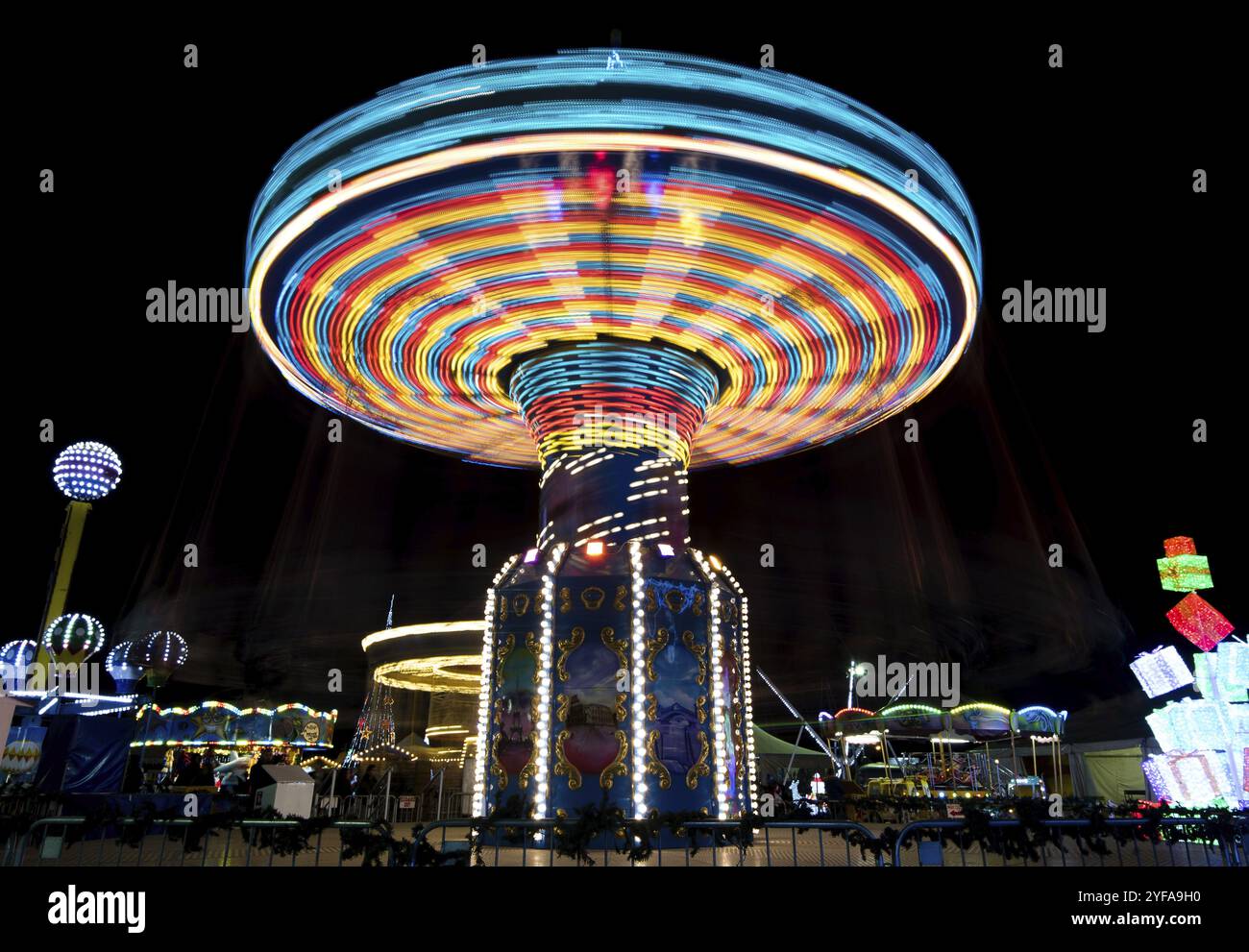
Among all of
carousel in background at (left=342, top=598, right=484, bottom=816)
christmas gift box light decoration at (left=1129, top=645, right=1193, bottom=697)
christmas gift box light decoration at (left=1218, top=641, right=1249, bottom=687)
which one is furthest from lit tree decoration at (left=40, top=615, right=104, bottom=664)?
christmas gift box light decoration at (left=1218, top=641, right=1249, bottom=687)

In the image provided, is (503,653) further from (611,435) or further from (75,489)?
(75,489)

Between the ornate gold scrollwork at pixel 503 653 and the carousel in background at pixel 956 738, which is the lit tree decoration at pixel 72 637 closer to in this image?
the ornate gold scrollwork at pixel 503 653

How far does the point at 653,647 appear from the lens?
11.2 meters

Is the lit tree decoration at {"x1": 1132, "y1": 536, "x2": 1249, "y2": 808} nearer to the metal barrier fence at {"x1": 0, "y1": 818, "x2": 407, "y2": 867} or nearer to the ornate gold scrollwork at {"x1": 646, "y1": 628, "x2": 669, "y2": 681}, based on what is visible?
the ornate gold scrollwork at {"x1": 646, "y1": 628, "x2": 669, "y2": 681}

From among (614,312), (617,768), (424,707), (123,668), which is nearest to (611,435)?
(614,312)

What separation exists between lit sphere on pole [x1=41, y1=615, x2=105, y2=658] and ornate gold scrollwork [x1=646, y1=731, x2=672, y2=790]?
2250 cm

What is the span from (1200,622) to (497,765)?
14.9 meters

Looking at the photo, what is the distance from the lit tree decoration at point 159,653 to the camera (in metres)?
21.8

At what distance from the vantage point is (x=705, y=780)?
11.1 m

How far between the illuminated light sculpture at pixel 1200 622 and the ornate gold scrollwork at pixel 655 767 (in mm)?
12790

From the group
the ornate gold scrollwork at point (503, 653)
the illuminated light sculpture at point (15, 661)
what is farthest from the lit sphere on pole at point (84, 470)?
the ornate gold scrollwork at point (503, 653)

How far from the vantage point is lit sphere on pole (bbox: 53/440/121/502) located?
2916cm

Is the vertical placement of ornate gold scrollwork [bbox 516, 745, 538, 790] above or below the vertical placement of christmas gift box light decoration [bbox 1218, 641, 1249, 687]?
below
